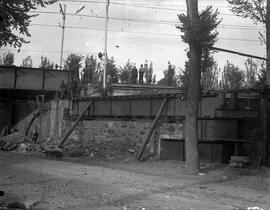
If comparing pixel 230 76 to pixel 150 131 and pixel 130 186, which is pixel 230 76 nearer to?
pixel 150 131

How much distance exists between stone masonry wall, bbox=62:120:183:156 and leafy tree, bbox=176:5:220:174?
5.16 m

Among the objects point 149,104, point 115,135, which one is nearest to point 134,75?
point 115,135

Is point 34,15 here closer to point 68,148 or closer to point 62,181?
point 62,181

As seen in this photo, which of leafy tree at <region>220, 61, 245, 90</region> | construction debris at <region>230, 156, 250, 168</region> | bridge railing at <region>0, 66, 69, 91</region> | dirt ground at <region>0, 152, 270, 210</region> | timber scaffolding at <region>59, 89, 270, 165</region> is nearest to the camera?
dirt ground at <region>0, 152, 270, 210</region>

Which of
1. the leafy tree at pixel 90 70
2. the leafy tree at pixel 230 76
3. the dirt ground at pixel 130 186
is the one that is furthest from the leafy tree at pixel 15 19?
the leafy tree at pixel 230 76

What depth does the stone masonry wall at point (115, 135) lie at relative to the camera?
25828mm

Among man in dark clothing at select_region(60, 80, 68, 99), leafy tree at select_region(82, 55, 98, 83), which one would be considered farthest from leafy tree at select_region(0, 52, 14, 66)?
man in dark clothing at select_region(60, 80, 68, 99)

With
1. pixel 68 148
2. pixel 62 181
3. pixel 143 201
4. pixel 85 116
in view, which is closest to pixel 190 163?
pixel 62 181

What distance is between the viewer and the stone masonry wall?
2583 cm

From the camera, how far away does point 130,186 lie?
605 inches

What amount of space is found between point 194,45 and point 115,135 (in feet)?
37.7

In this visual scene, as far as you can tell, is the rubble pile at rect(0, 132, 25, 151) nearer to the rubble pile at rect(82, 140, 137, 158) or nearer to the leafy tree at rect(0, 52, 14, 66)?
the rubble pile at rect(82, 140, 137, 158)

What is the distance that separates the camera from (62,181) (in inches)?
643

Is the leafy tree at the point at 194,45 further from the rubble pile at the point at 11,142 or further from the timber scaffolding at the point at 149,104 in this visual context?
the rubble pile at the point at 11,142
